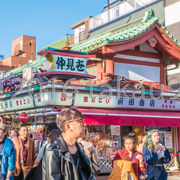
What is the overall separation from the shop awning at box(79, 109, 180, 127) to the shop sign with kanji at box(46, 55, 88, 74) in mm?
1816

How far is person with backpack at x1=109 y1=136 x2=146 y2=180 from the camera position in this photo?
691 cm

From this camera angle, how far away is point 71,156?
11.5 feet

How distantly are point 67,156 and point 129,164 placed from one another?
372 cm

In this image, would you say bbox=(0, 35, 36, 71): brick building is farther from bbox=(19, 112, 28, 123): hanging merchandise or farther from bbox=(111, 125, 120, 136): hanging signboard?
bbox=(19, 112, 28, 123): hanging merchandise

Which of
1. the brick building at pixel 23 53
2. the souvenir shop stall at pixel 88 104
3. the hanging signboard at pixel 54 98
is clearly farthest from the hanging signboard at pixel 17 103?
the brick building at pixel 23 53

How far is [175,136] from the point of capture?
1630cm

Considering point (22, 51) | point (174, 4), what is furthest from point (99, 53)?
point (22, 51)

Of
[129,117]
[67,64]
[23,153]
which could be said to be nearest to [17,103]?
[67,64]

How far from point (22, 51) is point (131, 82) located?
23178 millimetres

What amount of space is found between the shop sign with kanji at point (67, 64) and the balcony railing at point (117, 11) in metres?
12.2

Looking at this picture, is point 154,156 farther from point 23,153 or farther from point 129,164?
point 23,153

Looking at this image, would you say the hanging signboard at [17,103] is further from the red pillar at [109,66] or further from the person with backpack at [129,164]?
the person with backpack at [129,164]

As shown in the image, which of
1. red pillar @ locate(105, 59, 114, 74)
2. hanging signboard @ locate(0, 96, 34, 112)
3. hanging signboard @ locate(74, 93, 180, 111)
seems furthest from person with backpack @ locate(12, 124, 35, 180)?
red pillar @ locate(105, 59, 114, 74)

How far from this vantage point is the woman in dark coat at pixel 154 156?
7.48 m
